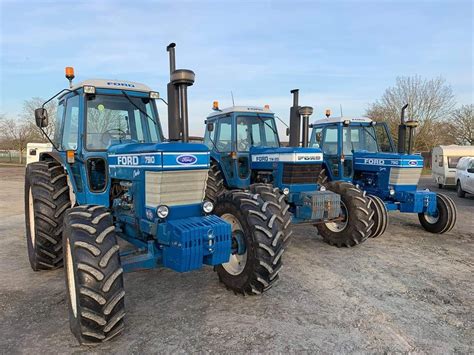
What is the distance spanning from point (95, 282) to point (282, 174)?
4.24 meters

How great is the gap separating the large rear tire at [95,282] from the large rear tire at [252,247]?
4.68 ft

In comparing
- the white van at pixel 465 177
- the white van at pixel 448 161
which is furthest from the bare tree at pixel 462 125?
the white van at pixel 465 177

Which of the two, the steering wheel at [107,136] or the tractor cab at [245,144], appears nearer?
the steering wheel at [107,136]

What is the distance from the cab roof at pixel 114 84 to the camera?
14.7ft

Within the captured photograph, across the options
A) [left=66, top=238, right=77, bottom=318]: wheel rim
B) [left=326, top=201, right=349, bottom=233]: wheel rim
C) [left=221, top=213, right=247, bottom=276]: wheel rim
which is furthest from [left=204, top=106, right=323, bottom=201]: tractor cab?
[left=66, top=238, right=77, bottom=318]: wheel rim

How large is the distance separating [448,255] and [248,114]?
4427 mm

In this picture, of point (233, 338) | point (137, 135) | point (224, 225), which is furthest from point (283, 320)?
point (137, 135)

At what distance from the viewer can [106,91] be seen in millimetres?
4504

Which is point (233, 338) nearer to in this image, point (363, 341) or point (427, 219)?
point (363, 341)

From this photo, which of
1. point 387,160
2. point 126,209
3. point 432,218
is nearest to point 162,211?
point 126,209

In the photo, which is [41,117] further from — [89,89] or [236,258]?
[236,258]

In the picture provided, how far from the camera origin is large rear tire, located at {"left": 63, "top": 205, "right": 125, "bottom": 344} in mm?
3016

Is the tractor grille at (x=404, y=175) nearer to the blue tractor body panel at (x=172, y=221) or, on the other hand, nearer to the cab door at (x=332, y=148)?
the cab door at (x=332, y=148)

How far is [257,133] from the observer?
7773 millimetres
